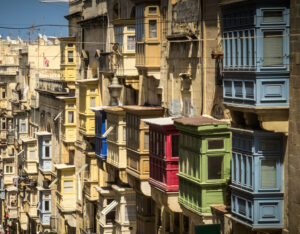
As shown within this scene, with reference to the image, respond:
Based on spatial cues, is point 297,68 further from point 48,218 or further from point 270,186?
point 48,218

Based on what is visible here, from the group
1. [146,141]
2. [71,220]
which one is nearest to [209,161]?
[146,141]

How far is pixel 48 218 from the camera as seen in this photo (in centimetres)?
5500

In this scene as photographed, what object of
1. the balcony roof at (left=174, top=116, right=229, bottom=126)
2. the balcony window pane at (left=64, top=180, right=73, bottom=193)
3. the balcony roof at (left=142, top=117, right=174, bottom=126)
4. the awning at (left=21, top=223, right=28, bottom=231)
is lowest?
the awning at (left=21, top=223, right=28, bottom=231)

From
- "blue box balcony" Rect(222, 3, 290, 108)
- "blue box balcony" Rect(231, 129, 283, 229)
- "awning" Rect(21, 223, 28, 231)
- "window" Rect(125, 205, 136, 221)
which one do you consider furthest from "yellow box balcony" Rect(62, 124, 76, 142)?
"blue box balcony" Rect(222, 3, 290, 108)

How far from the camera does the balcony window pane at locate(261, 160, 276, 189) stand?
21.8 m

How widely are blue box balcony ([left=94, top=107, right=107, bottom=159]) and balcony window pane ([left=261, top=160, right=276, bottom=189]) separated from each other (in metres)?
17.6

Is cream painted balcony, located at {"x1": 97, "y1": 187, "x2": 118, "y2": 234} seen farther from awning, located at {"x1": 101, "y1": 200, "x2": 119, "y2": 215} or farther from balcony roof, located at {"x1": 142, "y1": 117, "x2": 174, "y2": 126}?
balcony roof, located at {"x1": 142, "y1": 117, "x2": 174, "y2": 126}

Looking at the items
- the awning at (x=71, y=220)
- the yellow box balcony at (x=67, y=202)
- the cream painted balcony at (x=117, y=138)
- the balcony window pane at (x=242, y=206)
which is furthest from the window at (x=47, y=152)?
the balcony window pane at (x=242, y=206)

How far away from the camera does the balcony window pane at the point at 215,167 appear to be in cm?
2478

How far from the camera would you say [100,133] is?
131 feet

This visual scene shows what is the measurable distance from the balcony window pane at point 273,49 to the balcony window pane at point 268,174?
2449 millimetres

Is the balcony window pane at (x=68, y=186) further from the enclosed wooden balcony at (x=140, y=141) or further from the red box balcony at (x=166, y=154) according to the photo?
the red box balcony at (x=166, y=154)

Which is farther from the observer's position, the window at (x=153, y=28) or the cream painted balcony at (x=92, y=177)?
the cream painted balcony at (x=92, y=177)

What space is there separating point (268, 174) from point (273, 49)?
305 centimetres
